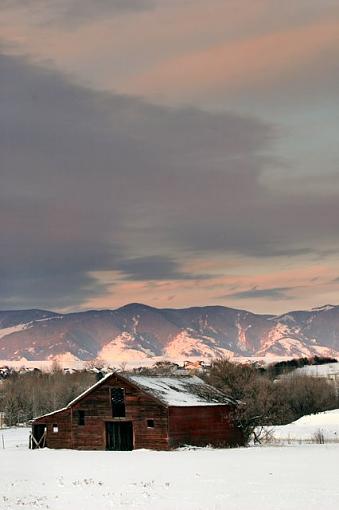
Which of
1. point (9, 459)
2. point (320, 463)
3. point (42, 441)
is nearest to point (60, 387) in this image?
point (42, 441)

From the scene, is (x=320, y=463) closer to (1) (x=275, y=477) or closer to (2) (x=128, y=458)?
(1) (x=275, y=477)

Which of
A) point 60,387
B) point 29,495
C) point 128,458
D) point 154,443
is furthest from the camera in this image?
point 60,387

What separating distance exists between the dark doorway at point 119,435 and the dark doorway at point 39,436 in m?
6.73

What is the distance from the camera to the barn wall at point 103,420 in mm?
70625

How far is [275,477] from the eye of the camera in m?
47.4

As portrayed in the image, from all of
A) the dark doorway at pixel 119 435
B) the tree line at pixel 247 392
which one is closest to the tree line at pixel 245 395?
the tree line at pixel 247 392

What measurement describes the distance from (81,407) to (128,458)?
1296cm

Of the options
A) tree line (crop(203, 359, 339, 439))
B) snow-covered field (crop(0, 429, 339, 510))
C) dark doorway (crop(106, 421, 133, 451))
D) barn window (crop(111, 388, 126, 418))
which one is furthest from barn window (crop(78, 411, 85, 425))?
tree line (crop(203, 359, 339, 439))

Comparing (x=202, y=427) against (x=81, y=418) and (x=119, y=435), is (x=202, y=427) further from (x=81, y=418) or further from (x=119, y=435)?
(x=81, y=418)

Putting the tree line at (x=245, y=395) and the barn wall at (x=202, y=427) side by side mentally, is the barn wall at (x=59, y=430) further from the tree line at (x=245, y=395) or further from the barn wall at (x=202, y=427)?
the tree line at (x=245, y=395)

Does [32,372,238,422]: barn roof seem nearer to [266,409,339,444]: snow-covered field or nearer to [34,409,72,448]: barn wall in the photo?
[34,409,72,448]: barn wall

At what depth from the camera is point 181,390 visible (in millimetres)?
77750

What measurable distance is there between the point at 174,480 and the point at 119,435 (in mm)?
26925

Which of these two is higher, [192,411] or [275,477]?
[192,411]
